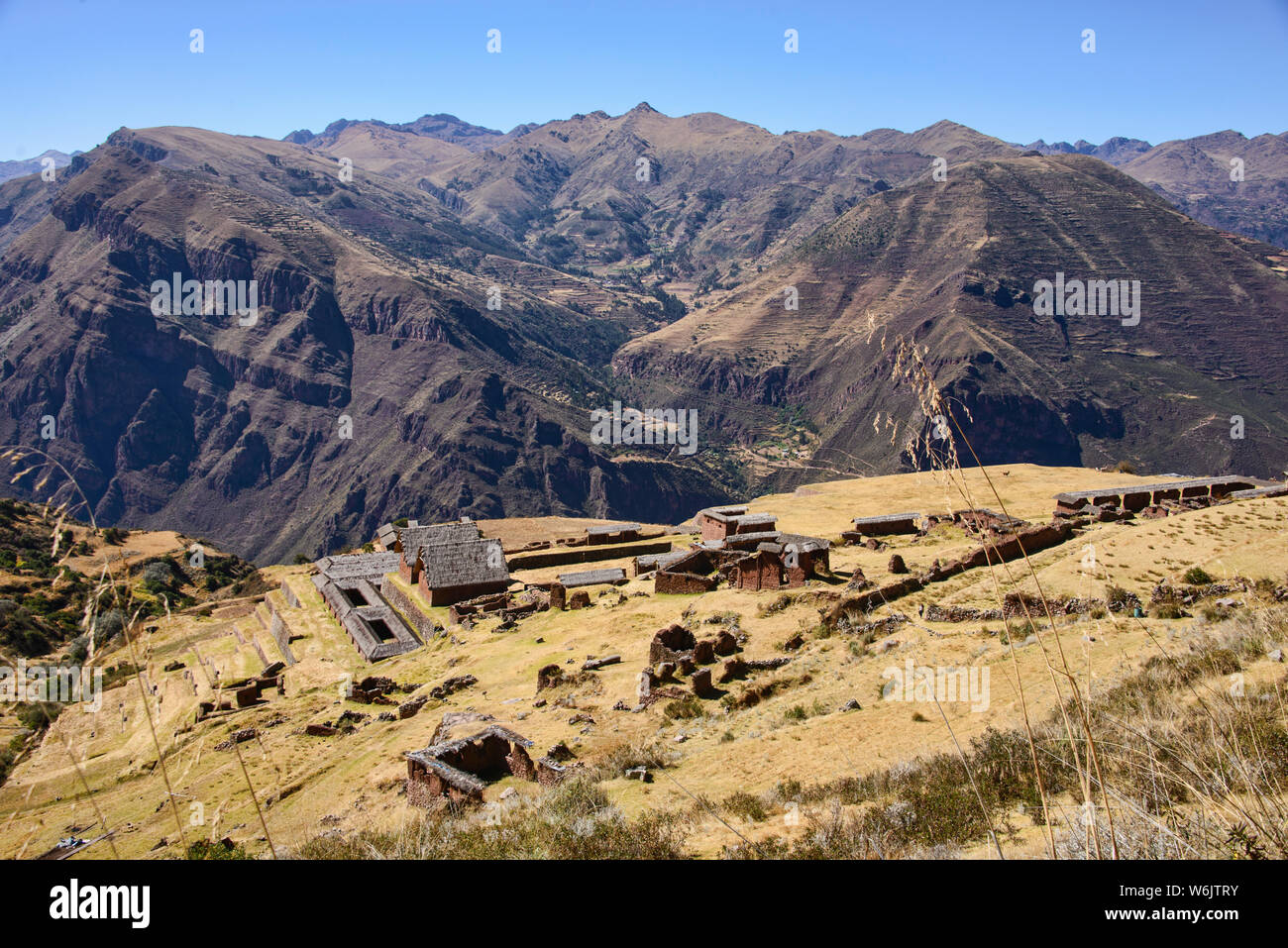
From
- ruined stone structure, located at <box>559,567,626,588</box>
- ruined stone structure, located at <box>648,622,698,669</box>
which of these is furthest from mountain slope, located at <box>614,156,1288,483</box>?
ruined stone structure, located at <box>648,622,698,669</box>

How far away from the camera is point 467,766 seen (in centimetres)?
1487

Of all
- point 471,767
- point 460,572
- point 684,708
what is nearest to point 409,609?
point 460,572

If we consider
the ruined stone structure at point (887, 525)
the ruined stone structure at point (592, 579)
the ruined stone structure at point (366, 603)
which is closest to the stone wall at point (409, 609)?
the ruined stone structure at point (366, 603)

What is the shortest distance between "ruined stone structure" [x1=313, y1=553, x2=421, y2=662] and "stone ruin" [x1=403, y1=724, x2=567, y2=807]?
15.6m

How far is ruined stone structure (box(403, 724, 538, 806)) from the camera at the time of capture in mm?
13711

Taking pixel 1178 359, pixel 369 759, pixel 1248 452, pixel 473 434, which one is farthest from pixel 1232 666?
pixel 1178 359

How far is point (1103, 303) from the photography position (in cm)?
14275

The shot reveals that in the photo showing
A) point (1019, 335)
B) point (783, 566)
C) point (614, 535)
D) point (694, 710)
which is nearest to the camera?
point (694, 710)

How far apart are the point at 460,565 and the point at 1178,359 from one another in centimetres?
14176

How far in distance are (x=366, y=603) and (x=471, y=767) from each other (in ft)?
78.7

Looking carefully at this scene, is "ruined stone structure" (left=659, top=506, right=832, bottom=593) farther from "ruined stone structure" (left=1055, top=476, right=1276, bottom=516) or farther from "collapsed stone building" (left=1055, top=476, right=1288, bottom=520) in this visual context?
"ruined stone structure" (left=1055, top=476, right=1276, bottom=516)

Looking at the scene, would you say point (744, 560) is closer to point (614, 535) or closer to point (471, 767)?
point (471, 767)

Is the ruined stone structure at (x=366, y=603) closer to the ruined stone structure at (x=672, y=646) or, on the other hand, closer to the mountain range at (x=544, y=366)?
the ruined stone structure at (x=672, y=646)
